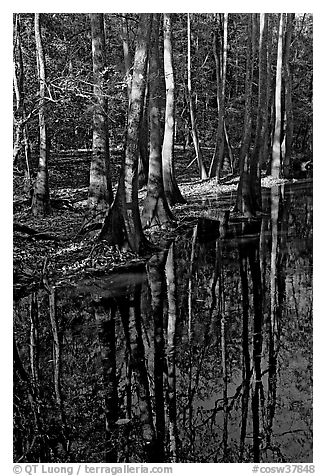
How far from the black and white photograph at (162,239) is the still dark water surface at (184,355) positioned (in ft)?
0.04

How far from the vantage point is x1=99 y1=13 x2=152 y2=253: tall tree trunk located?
19.3 ft

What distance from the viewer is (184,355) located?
5.13 meters

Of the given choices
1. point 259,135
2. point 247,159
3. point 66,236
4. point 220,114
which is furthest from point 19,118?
point 259,135

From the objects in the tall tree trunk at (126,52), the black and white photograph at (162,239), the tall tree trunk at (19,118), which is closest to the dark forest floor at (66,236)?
the black and white photograph at (162,239)

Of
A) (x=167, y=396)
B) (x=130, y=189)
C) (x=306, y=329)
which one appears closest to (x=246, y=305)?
(x=306, y=329)

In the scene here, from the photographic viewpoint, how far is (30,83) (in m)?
5.61

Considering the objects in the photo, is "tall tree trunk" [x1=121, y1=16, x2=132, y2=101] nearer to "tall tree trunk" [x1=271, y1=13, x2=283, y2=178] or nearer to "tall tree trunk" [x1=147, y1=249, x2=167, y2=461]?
"tall tree trunk" [x1=271, y1=13, x2=283, y2=178]

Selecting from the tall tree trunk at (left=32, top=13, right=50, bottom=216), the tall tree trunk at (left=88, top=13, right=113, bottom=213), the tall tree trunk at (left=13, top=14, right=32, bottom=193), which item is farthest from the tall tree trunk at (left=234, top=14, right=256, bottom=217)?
the tall tree trunk at (left=13, top=14, right=32, bottom=193)

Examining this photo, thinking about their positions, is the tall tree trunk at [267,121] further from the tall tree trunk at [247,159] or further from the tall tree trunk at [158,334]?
the tall tree trunk at [158,334]

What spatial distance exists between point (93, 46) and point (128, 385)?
2.94 meters

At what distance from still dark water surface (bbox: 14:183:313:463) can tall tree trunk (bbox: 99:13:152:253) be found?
294 millimetres

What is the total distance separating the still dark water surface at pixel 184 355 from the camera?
4.55m

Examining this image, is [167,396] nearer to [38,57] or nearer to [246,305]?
[246,305]

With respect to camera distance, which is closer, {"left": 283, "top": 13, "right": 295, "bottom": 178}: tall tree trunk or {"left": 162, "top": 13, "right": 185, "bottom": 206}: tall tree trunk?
{"left": 283, "top": 13, "right": 295, "bottom": 178}: tall tree trunk
